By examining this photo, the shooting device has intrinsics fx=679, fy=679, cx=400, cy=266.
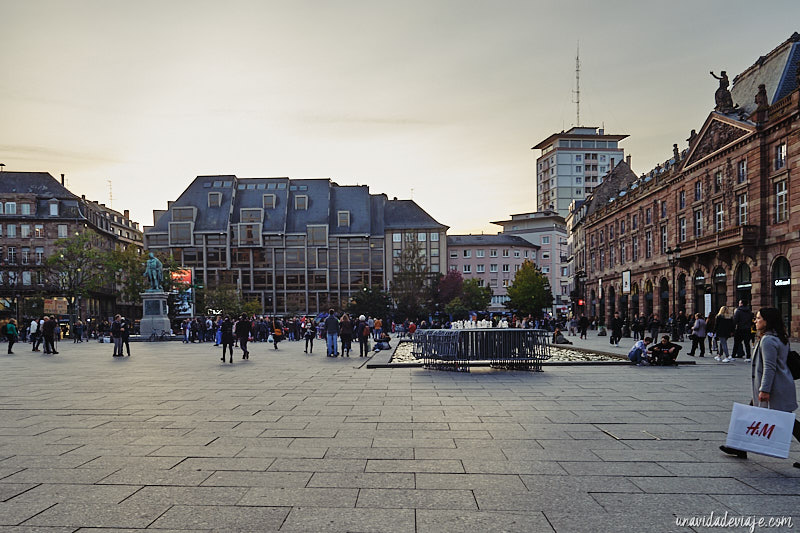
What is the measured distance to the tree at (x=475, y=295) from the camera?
97.2 m

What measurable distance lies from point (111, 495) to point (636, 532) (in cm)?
418

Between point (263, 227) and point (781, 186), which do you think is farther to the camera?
point (263, 227)

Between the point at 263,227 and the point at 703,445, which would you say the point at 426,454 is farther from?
the point at 263,227

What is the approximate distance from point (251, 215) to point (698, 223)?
202 ft

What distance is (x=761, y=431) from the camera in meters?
6.55

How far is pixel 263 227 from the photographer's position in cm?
9188

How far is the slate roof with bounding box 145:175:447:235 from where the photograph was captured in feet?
305

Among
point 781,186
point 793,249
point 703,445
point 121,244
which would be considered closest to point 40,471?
point 703,445

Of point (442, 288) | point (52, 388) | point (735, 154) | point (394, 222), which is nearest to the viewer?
point (52, 388)

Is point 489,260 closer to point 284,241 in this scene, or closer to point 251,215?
point 284,241

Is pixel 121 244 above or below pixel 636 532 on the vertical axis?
above

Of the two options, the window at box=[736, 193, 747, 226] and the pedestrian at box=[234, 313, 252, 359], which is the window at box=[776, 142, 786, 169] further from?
the pedestrian at box=[234, 313, 252, 359]

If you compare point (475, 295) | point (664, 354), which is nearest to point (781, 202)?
point (664, 354)

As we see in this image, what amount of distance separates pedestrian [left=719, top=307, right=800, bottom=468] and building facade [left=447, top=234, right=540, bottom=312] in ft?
361
